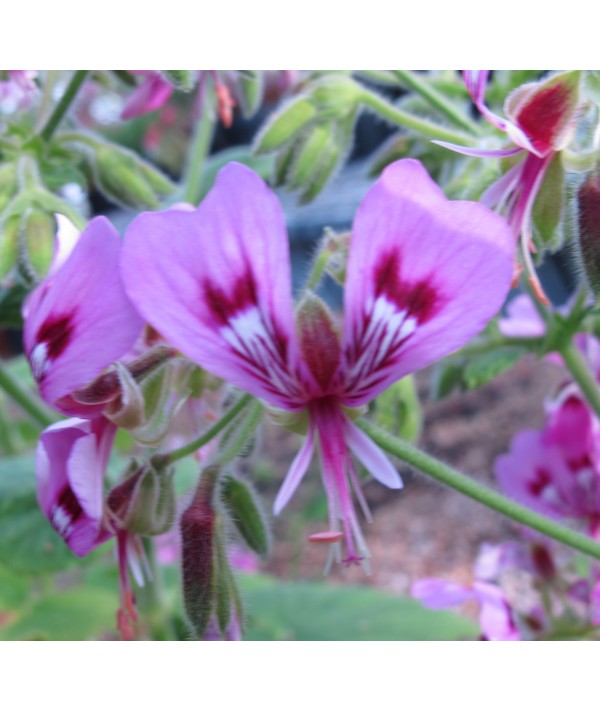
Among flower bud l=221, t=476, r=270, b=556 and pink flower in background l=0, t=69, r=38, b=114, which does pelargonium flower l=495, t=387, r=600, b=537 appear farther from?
pink flower in background l=0, t=69, r=38, b=114

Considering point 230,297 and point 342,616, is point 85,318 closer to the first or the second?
point 230,297

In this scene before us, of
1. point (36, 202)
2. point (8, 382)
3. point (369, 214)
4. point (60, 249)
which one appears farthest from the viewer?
point (8, 382)

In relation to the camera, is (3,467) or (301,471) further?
(3,467)

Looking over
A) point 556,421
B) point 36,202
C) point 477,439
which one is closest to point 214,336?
point 36,202

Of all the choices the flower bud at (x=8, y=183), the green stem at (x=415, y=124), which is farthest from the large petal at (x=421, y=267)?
the flower bud at (x=8, y=183)

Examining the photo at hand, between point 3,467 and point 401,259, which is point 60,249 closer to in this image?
point 401,259

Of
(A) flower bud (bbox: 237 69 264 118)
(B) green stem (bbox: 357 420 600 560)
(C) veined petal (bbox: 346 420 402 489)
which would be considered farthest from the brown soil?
(C) veined petal (bbox: 346 420 402 489)
